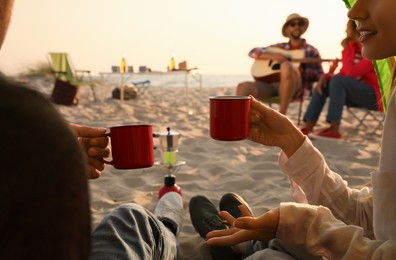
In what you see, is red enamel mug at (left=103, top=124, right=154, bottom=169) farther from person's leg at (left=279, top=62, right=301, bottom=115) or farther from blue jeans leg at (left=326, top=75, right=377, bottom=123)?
person's leg at (left=279, top=62, right=301, bottom=115)

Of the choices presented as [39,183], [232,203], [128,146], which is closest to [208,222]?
[232,203]

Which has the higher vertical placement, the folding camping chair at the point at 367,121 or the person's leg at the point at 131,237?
the person's leg at the point at 131,237

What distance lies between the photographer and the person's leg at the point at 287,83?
577 centimetres

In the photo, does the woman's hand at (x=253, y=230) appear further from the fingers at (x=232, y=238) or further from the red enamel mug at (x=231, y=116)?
the red enamel mug at (x=231, y=116)

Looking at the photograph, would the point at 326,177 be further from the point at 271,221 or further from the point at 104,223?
the point at 104,223

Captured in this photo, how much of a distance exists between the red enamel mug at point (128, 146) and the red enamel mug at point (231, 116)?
26 cm

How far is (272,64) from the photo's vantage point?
639cm

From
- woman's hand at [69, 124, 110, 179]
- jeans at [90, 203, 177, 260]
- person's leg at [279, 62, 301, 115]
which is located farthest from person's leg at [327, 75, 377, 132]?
woman's hand at [69, 124, 110, 179]

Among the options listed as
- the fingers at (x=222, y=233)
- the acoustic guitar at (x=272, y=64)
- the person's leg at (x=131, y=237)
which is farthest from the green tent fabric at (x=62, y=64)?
the fingers at (x=222, y=233)

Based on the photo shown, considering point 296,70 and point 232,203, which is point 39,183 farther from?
point 296,70

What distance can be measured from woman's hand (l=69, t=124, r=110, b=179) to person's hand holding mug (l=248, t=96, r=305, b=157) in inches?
20.7

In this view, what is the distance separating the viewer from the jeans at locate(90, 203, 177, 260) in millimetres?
1153

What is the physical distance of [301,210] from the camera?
109 centimetres

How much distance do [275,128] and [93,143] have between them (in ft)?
2.10
